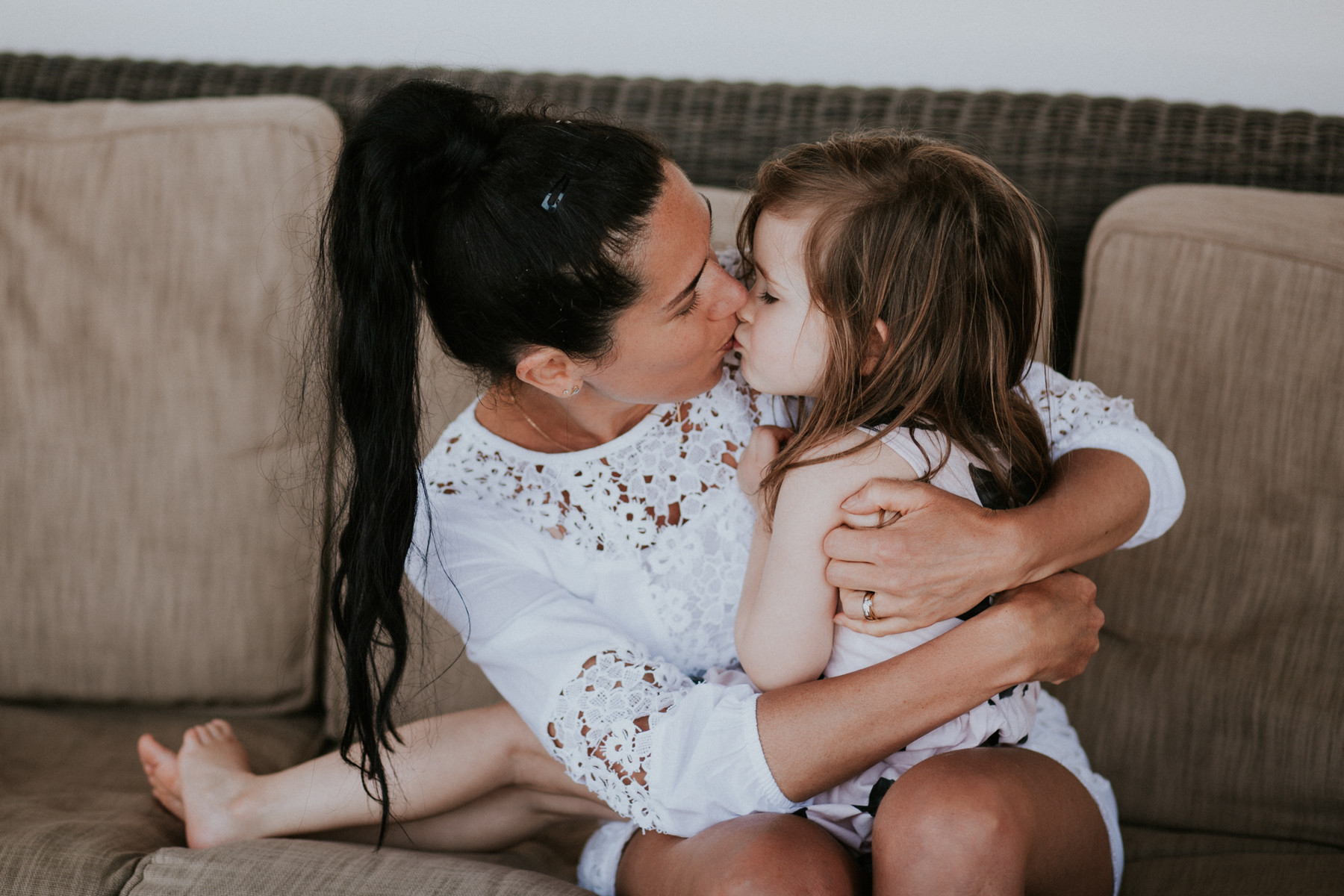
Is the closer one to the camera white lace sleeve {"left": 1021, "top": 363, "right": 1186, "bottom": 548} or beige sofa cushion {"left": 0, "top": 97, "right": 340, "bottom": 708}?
white lace sleeve {"left": 1021, "top": 363, "right": 1186, "bottom": 548}

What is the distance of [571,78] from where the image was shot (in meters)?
1.55

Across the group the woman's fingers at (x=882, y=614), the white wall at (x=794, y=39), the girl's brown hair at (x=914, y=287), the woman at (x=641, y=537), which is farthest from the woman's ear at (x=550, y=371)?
the white wall at (x=794, y=39)

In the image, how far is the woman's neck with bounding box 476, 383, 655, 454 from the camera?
1.17 meters

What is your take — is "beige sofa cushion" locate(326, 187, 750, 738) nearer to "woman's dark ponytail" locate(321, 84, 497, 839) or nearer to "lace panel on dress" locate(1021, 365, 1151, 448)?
"woman's dark ponytail" locate(321, 84, 497, 839)

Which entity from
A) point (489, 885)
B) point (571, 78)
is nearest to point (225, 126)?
point (571, 78)

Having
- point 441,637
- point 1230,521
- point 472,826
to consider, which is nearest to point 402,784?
point 472,826

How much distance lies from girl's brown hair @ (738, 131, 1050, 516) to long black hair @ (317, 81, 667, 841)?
0.65ft

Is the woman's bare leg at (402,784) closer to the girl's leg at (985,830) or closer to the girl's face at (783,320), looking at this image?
the girl's leg at (985,830)

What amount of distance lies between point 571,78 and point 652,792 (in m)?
1.15

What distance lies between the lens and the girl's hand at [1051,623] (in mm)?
950

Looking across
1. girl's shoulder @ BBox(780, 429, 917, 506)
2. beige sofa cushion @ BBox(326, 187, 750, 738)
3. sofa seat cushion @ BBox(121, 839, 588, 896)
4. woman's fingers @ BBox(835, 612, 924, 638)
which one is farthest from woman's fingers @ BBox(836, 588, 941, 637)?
beige sofa cushion @ BBox(326, 187, 750, 738)

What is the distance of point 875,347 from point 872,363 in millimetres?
18

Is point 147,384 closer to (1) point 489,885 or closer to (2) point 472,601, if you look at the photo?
(2) point 472,601

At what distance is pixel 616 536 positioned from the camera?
113 centimetres
